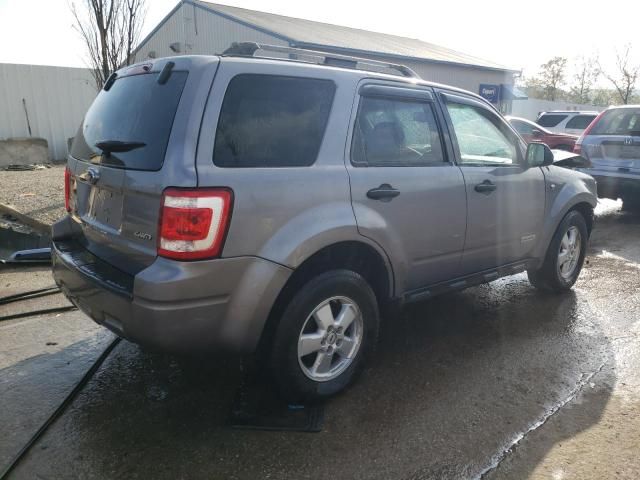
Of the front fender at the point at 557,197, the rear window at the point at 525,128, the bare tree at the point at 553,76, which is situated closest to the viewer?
the front fender at the point at 557,197

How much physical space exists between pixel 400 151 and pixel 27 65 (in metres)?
14.7

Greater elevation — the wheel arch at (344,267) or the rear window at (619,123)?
the rear window at (619,123)

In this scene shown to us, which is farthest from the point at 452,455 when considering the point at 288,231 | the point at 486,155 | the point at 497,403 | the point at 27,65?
the point at 27,65

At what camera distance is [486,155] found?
156 inches

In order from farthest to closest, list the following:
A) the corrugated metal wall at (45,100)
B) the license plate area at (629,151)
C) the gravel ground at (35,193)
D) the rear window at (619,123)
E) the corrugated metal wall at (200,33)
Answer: the corrugated metal wall at (200,33) → the corrugated metal wall at (45,100) → the rear window at (619,123) → the license plate area at (629,151) → the gravel ground at (35,193)

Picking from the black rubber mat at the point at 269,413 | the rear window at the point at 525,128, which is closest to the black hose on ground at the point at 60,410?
the black rubber mat at the point at 269,413

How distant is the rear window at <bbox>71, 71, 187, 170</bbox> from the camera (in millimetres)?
2525

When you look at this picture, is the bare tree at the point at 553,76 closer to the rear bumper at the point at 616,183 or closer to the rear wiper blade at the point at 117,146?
the rear bumper at the point at 616,183

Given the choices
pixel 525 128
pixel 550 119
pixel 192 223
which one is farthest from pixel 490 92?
pixel 192 223

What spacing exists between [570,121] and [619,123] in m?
8.84

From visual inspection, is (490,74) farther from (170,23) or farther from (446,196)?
(446,196)

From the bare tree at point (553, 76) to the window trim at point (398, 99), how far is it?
5607 centimetres

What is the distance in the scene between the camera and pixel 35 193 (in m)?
8.71

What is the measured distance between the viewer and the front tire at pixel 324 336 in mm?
2740
